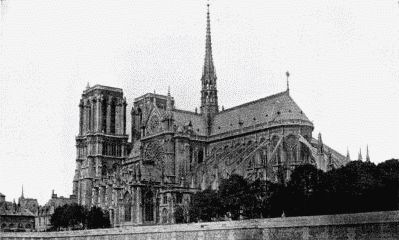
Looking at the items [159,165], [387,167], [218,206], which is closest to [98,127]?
[159,165]

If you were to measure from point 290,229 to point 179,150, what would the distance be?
164ft

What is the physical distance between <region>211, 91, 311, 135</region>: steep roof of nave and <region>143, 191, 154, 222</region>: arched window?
16.1 metres

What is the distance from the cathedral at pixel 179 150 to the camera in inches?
3098

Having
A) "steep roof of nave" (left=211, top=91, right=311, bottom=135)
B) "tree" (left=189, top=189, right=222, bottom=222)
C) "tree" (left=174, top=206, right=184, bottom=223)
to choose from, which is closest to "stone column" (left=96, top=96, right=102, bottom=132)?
"steep roof of nave" (left=211, top=91, right=311, bottom=135)

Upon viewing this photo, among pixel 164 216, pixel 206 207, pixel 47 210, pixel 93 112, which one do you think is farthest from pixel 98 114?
pixel 206 207

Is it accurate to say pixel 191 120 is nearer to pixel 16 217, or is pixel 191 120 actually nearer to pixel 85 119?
pixel 85 119

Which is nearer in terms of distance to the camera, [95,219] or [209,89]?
[95,219]

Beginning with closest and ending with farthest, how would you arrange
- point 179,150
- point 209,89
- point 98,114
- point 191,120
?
1. point 179,150
2. point 191,120
3. point 209,89
4. point 98,114

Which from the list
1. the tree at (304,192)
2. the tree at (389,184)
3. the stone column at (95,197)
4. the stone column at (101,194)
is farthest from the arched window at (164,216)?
the tree at (389,184)

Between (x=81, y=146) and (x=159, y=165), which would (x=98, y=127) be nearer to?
(x=81, y=146)

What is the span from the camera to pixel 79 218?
8306cm

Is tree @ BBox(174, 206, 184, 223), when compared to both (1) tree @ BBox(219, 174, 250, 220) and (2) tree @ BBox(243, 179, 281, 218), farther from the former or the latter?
(2) tree @ BBox(243, 179, 281, 218)

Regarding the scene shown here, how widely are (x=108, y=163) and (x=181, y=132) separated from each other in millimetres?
20207

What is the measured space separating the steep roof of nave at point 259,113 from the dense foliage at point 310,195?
21373 millimetres
